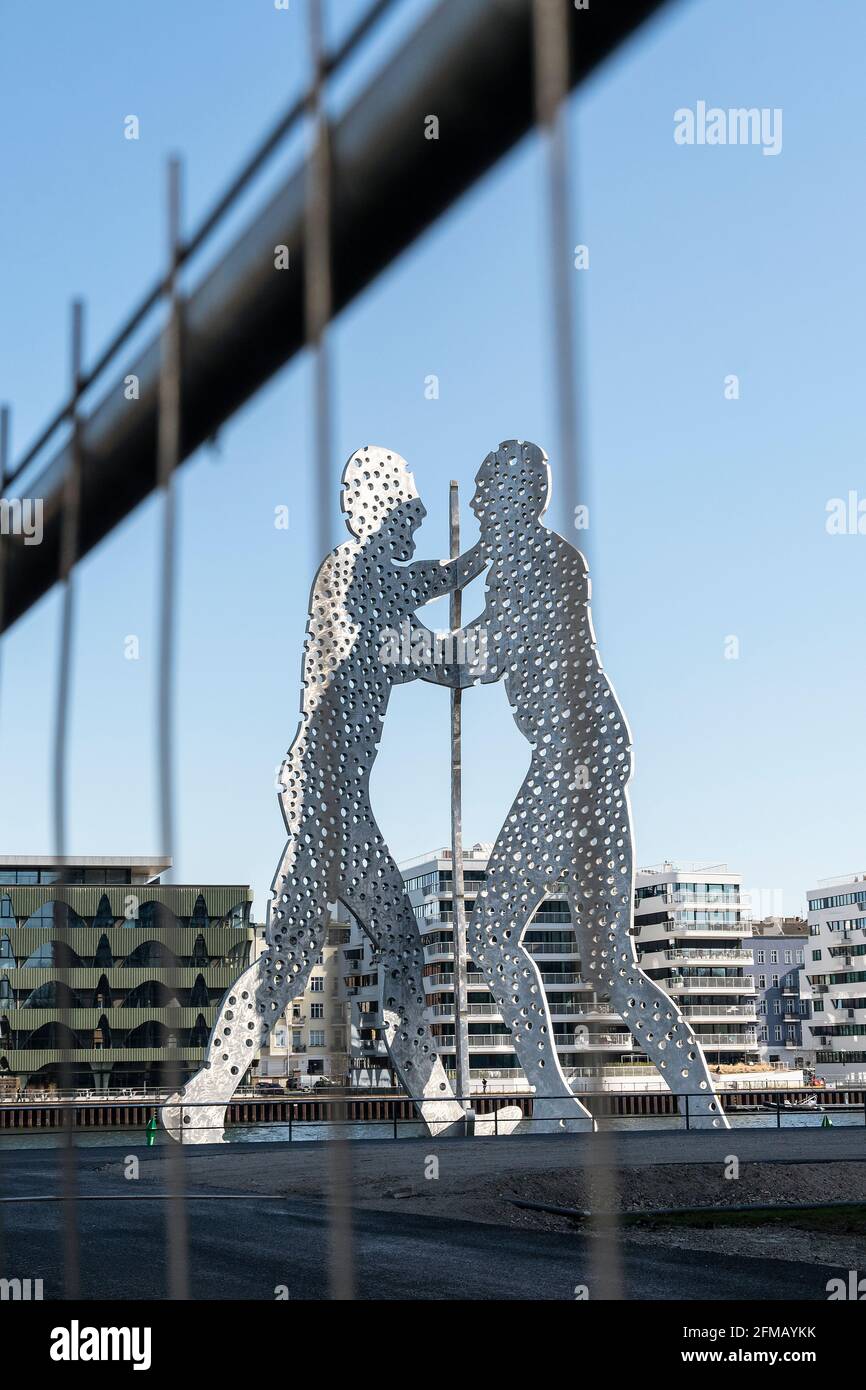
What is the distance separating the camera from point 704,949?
7838cm

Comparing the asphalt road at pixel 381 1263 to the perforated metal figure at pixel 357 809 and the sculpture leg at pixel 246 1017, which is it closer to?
Answer: the sculpture leg at pixel 246 1017

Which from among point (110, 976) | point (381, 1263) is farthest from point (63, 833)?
point (110, 976)

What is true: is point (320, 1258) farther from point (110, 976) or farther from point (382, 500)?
point (110, 976)

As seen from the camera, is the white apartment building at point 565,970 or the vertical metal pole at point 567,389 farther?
the white apartment building at point 565,970

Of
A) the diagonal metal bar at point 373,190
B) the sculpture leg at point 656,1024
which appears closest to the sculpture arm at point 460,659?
the sculpture leg at point 656,1024

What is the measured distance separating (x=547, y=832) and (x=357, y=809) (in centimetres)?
256

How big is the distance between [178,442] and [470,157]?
614mm

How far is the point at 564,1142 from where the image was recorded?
17.7 metres

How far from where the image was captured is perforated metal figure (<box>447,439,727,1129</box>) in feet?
61.6

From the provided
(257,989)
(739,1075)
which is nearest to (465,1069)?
(257,989)

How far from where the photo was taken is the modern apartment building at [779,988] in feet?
303

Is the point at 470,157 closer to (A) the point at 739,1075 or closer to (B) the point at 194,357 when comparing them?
(B) the point at 194,357

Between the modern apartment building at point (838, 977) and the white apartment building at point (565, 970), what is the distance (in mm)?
4232

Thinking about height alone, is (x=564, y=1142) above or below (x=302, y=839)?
below
